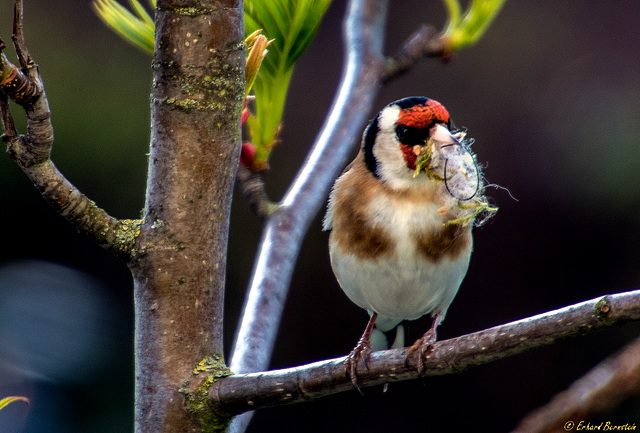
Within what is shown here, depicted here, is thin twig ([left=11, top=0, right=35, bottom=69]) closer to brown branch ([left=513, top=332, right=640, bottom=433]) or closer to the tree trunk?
the tree trunk

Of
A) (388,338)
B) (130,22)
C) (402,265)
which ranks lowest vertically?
(388,338)

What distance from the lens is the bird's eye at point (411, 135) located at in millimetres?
978

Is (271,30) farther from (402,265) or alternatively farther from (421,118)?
(402,265)

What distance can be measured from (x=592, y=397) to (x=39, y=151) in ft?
1.54

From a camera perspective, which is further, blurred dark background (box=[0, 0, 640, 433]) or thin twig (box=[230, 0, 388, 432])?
blurred dark background (box=[0, 0, 640, 433])

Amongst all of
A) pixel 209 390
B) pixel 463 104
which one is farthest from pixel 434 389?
pixel 209 390

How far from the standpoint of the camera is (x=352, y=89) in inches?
44.3

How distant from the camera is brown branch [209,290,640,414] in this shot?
51 centimetres

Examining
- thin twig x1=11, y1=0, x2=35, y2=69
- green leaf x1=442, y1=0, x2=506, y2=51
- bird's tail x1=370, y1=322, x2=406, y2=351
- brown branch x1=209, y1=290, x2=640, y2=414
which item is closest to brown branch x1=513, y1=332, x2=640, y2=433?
brown branch x1=209, y1=290, x2=640, y2=414

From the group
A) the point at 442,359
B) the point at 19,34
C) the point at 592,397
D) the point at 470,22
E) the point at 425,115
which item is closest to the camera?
the point at 592,397

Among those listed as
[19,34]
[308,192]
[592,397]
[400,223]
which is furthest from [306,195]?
[592,397]

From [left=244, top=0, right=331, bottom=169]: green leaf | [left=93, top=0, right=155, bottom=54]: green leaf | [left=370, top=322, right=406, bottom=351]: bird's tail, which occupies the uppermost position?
[left=93, top=0, right=155, bottom=54]: green leaf

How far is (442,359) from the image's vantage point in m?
0.61

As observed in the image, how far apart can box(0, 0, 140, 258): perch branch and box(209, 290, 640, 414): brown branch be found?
0.18m
